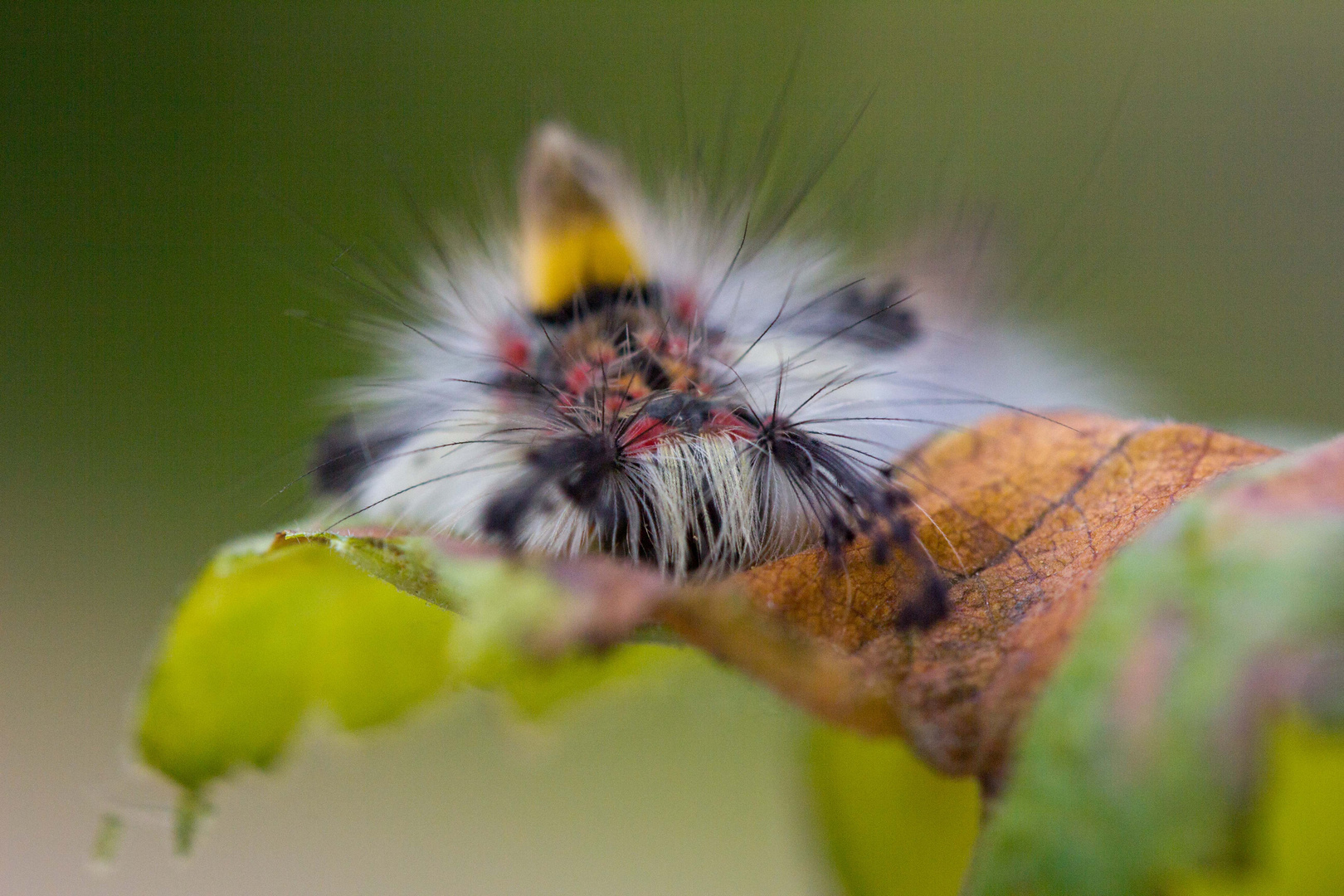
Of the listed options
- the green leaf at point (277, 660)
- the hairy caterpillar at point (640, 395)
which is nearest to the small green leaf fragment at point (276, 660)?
the green leaf at point (277, 660)

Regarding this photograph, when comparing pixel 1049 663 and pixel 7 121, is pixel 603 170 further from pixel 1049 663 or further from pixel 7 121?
pixel 7 121

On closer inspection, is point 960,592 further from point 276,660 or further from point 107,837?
point 107,837

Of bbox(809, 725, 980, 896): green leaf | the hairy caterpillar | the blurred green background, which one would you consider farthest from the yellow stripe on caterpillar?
the blurred green background

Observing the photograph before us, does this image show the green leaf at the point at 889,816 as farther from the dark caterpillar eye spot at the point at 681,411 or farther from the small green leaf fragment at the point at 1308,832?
the small green leaf fragment at the point at 1308,832

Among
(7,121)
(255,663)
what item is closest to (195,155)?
(7,121)

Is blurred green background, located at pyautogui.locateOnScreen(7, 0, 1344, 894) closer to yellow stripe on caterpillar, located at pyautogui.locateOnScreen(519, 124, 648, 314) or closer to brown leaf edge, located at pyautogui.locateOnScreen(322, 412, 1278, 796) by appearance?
yellow stripe on caterpillar, located at pyautogui.locateOnScreen(519, 124, 648, 314)

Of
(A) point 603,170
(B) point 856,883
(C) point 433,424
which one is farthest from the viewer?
(B) point 856,883

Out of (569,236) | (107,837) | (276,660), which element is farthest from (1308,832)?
(107,837)
